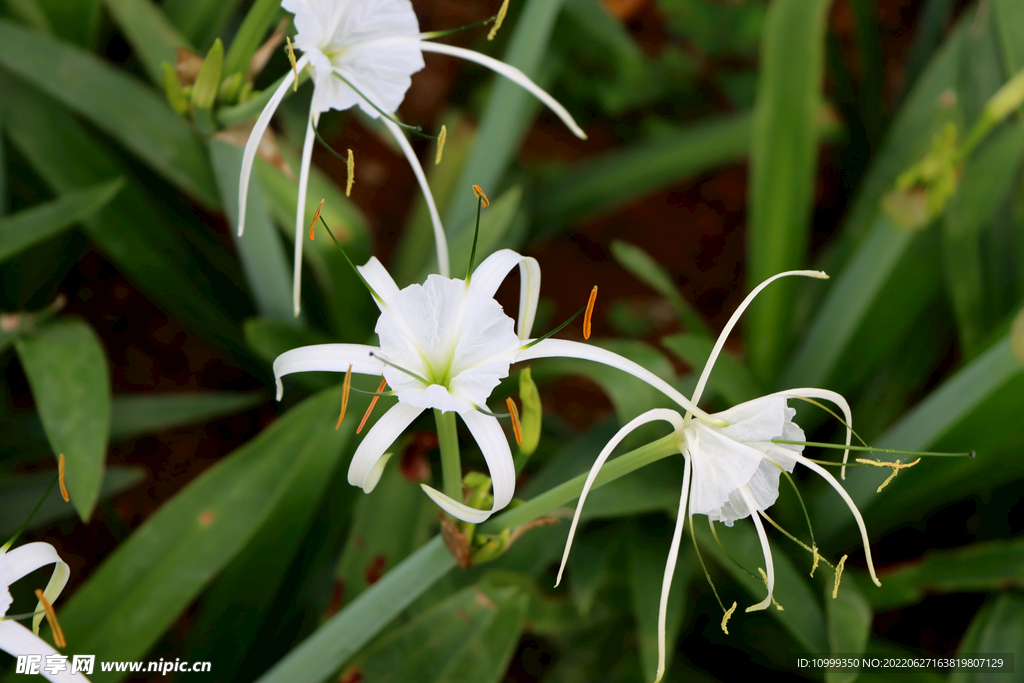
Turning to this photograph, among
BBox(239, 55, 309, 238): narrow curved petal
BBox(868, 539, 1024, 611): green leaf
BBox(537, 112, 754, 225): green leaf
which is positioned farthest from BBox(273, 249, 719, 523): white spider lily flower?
BBox(537, 112, 754, 225): green leaf

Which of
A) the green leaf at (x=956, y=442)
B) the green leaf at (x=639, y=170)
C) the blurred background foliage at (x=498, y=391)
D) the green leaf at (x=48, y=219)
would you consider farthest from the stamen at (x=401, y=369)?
the green leaf at (x=639, y=170)

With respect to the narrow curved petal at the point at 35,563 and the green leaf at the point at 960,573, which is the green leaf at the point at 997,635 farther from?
the narrow curved petal at the point at 35,563

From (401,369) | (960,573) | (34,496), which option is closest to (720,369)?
(960,573)

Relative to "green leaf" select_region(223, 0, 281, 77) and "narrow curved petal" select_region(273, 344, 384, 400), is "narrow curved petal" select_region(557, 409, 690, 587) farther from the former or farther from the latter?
"green leaf" select_region(223, 0, 281, 77)

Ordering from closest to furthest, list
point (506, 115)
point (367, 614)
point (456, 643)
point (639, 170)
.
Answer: point (367, 614)
point (456, 643)
point (506, 115)
point (639, 170)

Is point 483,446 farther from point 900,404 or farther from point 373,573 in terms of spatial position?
point 900,404

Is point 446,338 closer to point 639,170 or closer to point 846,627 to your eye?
point 846,627

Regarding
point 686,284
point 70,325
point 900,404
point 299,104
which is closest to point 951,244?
point 900,404
